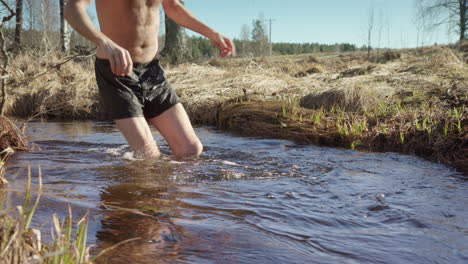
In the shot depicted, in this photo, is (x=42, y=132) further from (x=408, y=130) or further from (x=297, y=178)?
(x=408, y=130)

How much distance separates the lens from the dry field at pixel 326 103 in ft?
16.3

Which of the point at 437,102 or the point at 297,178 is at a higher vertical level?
the point at 437,102

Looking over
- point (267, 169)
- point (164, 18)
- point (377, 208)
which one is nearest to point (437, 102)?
point (267, 169)

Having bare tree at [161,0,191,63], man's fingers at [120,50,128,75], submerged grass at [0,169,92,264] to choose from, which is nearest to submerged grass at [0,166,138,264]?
submerged grass at [0,169,92,264]

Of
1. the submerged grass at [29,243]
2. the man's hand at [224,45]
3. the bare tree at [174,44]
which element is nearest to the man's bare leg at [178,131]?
the man's hand at [224,45]

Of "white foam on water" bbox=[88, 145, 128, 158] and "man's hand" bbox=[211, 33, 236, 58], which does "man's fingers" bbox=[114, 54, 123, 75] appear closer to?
"man's hand" bbox=[211, 33, 236, 58]

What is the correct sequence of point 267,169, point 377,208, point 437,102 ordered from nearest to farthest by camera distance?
point 377,208 < point 267,169 < point 437,102

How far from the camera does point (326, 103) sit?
7133 millimetres

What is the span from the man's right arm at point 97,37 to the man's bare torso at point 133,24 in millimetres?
393

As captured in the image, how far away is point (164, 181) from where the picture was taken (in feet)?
11.1

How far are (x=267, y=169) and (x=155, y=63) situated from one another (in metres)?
1.31

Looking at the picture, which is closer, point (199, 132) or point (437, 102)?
point (437, 102)

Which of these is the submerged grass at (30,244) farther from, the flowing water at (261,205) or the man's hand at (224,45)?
the man's hand at (224,45)

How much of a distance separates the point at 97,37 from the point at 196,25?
1.38 metres
